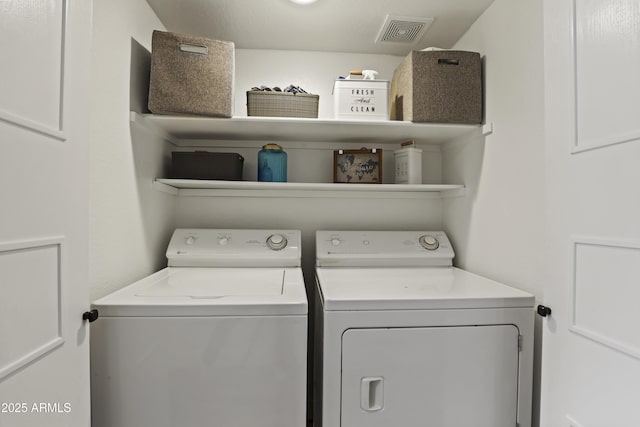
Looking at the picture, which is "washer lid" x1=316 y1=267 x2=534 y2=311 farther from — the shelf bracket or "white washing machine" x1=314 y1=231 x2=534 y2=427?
the shelf bracket

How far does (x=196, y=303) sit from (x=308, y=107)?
1109mm

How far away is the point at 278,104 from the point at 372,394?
4.59 feet

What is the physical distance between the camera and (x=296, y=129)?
6.07ft

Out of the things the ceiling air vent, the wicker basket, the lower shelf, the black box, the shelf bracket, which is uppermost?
the ceiling air vent

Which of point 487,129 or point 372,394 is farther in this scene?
point 487,129

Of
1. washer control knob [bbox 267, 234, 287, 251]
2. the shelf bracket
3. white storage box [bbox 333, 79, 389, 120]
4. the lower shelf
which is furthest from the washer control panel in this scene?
the shelf bracket

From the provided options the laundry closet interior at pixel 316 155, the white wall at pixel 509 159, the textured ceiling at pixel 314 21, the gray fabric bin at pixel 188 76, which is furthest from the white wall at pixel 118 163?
the white wall at pixel 509 159

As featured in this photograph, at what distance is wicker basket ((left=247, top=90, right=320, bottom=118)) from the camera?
1.74m

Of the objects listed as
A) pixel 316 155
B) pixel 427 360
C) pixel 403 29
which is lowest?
pixel 427 360

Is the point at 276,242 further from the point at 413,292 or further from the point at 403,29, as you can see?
the point at 403,29

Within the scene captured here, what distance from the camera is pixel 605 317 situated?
0.88 meters

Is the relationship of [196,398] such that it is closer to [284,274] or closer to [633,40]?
[284,274]

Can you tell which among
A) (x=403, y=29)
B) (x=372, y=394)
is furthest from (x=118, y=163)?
(x=403, y=29)

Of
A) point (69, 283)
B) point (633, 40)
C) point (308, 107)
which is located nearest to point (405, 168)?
point (308, 107)
